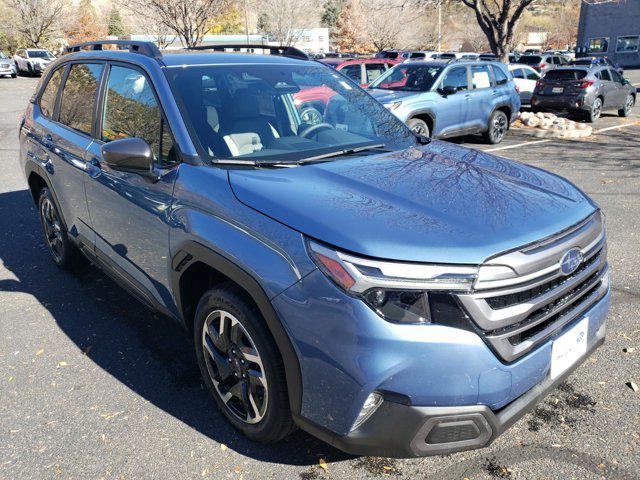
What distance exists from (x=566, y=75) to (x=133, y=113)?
15.4m

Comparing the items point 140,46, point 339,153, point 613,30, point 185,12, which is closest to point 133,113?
point 140,46

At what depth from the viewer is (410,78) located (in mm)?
11055

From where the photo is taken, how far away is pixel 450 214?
7.48 feet

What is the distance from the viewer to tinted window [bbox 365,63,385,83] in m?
14.3

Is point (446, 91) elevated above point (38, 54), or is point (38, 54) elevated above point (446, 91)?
point (38, 54)

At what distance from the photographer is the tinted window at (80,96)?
3.79 metres

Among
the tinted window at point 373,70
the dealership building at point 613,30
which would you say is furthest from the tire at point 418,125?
the dealership building at point 613,30

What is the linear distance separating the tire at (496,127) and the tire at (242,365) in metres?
10.2

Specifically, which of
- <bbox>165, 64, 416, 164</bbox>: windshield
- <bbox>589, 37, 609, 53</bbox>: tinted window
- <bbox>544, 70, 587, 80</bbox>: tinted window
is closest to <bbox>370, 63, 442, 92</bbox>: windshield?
<bbox>544, 70, 587, 80</bbox>: tinted window

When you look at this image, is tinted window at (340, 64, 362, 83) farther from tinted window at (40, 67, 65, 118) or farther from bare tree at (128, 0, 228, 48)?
tinted window at (40, 67, 65, 118)

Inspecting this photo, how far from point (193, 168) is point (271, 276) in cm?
83

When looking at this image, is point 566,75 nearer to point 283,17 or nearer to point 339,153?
point 339,153

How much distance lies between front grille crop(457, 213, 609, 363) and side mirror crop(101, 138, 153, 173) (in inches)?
67.0

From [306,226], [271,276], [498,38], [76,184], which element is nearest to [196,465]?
[271,276]
